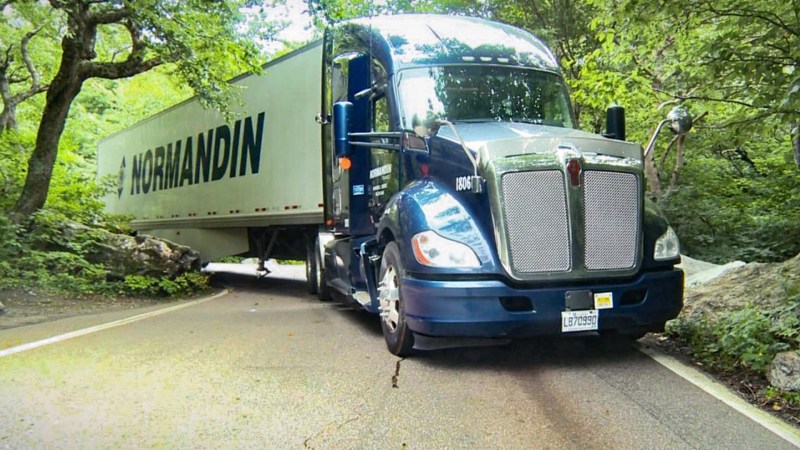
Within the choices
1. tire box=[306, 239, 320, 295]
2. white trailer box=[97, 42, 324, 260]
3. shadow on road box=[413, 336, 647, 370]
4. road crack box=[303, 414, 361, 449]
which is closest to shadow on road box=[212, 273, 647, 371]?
shadow on road box=[413, 336, 647, 370]

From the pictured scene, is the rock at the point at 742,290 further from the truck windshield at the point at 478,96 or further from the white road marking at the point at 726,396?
the truck windshield at the point at 478,96

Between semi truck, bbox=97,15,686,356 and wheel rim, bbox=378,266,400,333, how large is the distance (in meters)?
0.02

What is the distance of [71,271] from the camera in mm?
11383

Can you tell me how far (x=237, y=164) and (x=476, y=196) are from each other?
364 inches

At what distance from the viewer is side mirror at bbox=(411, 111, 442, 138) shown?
5665 mm

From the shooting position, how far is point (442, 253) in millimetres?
4809

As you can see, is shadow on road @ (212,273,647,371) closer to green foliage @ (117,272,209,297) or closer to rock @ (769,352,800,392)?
rock @ (769,352,800,392)

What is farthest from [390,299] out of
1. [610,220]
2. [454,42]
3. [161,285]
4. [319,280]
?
[161,285]

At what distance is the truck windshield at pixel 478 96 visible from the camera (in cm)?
608

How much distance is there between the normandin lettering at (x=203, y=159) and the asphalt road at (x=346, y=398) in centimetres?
682

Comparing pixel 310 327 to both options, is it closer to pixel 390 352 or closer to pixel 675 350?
pixel 390 352

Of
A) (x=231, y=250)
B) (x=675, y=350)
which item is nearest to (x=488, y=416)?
(x=675, y=350)

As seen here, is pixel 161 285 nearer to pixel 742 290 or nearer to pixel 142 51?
pixel 142 51

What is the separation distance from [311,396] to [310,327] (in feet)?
9.98
